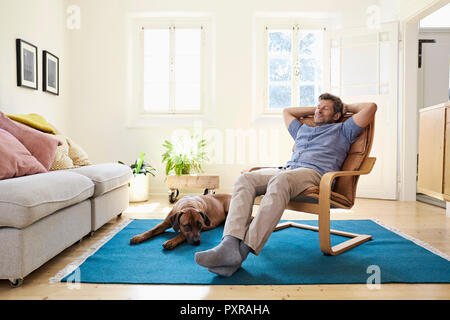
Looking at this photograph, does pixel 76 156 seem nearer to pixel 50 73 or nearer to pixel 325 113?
pixel 50 73

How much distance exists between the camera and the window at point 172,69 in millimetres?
4598

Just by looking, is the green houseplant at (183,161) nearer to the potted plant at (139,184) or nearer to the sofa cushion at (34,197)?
the potted plant at (139,184)

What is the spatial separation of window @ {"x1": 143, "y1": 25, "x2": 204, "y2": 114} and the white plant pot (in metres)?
1.13

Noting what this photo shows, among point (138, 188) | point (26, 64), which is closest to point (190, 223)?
point (138, 188)

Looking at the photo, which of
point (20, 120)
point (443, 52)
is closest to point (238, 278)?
point (20, 120)

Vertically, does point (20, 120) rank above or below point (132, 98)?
below

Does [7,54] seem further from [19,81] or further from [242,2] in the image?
[242,2]

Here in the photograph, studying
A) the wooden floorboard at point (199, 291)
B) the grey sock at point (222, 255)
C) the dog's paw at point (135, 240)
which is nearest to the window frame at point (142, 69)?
the dog's paw at point (135, 240)

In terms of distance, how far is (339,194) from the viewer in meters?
2.07

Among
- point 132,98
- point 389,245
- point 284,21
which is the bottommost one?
point 389,245

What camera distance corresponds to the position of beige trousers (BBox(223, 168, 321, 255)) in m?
1.60

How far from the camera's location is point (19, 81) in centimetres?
336

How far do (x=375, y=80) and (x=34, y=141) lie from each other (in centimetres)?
380

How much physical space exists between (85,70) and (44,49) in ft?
2.12
